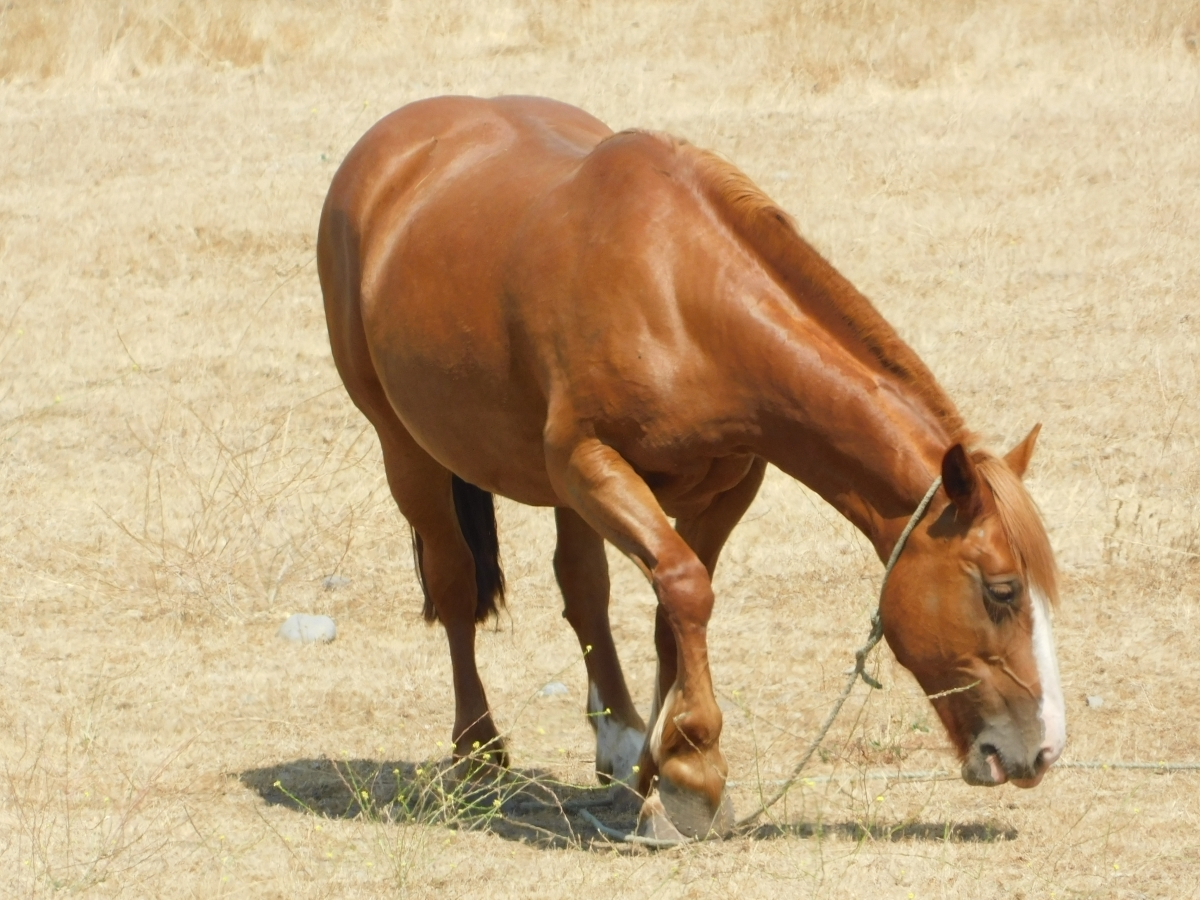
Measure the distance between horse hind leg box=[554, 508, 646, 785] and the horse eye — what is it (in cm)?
164

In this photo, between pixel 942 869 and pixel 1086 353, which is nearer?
pixel 942 869

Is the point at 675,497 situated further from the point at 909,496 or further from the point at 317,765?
the point at 317,765

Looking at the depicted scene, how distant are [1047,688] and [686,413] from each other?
1166 millimetres

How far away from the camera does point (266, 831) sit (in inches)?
179

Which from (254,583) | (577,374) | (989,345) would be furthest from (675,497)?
(989,345)

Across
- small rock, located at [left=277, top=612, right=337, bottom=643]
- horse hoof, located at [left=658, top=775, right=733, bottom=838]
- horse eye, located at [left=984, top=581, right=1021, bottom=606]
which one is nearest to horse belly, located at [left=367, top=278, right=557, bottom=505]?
horse hoof, located at [left=658, top=775, right=733, bottom=838]

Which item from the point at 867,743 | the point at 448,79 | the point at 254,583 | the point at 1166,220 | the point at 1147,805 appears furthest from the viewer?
the point at 448,79

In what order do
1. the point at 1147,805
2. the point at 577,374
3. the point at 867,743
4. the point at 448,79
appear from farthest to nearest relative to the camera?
the point at 448,79 → the point at 867,743 → the point at 1147,805 → the point at 577,374

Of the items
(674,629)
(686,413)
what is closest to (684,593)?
(674,629)

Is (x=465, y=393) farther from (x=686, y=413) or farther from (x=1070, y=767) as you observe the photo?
(x=1070, y=767)

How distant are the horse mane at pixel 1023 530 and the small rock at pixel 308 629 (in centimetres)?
383

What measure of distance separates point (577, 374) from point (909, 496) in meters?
0.98

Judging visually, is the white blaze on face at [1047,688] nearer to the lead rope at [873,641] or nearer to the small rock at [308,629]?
the lead rope at [873,641]

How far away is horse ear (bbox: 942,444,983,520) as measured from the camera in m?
3.81
